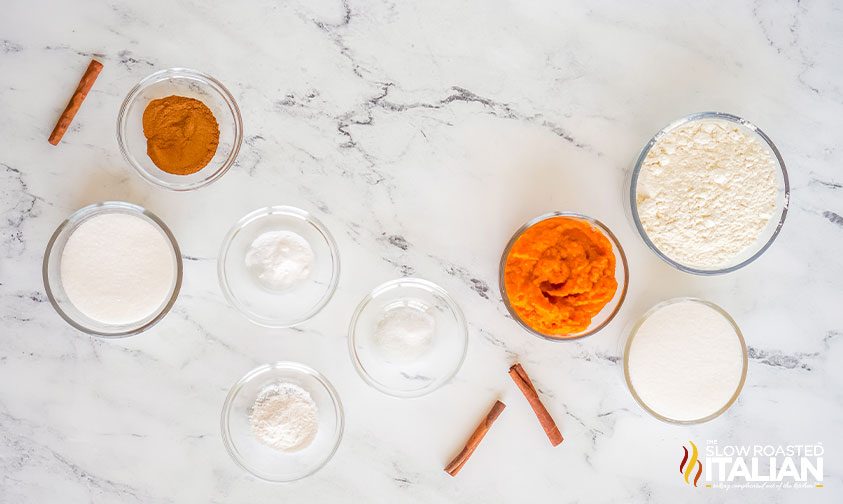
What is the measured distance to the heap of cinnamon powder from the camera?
176 centimetres

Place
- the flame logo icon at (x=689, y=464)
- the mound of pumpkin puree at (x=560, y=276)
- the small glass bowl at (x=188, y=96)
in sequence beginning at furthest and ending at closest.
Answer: the flame logo icon at (x=689, y=464) → the small glass bowl at (x=188, y=96) → the mound of pumpkin puree at (x=560, y=276)

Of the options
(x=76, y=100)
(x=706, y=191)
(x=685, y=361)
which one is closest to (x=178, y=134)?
(x=76, y=100)

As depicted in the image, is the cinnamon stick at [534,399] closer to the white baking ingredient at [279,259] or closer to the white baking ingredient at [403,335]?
the white baking ingredient at [403,335]

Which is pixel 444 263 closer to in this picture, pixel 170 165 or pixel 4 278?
pixel 170 165

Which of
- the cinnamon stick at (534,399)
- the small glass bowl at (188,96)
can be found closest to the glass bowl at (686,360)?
the cinnamon stick at (534,399)

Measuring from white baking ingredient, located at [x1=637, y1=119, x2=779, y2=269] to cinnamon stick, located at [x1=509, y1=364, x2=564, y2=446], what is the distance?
0.55m

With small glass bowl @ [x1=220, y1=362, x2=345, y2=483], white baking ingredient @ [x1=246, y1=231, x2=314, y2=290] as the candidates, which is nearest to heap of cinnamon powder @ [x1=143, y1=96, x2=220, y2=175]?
white baking ingredient @ [x1=246, y1=231, x2=314, y2=290]

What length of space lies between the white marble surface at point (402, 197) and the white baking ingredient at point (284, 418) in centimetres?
11

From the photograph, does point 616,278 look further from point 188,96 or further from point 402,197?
point 188,96

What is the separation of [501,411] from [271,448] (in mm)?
713

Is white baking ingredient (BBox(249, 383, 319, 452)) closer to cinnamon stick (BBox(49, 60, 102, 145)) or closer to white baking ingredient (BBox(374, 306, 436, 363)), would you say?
white baking ingredient (BBox(374, 306, 436, 363))

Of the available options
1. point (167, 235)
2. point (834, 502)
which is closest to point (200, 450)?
point (167, 235)

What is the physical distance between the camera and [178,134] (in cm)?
176

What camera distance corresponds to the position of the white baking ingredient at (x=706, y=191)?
174 cm
